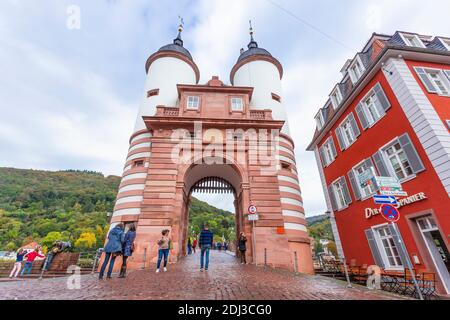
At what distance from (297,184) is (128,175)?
12.7 metres

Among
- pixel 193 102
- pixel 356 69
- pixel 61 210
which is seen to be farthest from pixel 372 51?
pixel 61 210

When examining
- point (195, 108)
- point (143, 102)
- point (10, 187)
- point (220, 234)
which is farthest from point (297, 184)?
point (10, 187)

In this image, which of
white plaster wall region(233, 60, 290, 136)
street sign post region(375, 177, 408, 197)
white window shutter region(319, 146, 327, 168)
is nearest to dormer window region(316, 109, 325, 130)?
white window shutter region(319, 146, 327, 168)

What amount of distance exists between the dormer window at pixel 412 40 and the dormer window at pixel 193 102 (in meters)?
14.3

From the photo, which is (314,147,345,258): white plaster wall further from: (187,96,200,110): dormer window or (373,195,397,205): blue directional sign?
(187,96,200,110): dormer window

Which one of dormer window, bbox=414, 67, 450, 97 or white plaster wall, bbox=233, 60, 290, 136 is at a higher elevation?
white plaster wall, bbox=233, 60, 290, 136

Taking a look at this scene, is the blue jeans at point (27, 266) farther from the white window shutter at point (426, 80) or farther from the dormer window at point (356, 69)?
the white window shutter at point (426, 80)

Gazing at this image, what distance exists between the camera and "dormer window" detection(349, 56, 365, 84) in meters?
14.9

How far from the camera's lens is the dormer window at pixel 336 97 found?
56.7 feet

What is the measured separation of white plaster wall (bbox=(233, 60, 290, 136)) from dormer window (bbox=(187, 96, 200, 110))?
5.57 m

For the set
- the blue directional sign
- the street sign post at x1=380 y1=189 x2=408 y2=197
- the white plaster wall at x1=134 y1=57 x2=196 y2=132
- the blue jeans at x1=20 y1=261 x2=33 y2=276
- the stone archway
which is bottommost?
the blue jeans at x1=20 y1=261 x2=33 y2=276

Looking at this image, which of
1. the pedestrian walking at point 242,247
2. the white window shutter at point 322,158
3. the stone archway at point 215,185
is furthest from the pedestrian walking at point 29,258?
the white window shutter at point 322,158

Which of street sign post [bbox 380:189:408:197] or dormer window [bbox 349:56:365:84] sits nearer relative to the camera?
street sign post [bbox 380:189:408:197]
